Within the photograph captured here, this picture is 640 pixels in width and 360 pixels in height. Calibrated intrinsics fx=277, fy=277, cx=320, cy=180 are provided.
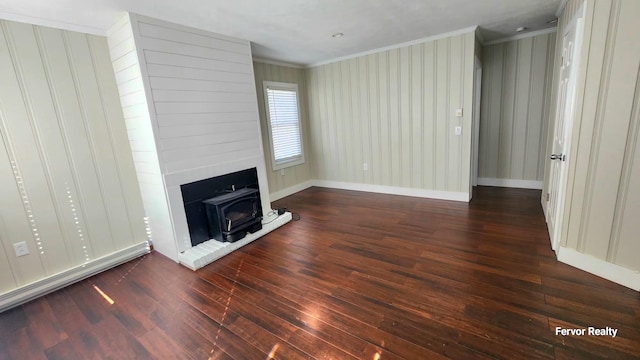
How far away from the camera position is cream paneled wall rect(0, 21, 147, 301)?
7.59 ft

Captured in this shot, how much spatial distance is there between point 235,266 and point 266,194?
1.20 meters

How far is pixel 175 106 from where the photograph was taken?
2.74 meters

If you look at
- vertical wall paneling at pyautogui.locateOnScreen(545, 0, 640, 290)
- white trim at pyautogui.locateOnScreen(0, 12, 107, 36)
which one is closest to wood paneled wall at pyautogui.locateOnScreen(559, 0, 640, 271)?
vertical wall paneling at pyautogui.locateOnScreen(545, 0, 640, 290)

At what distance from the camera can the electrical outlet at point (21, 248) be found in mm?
2373

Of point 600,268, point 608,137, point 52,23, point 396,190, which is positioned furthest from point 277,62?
point 600,268

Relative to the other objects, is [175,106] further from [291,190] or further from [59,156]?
[291,190]

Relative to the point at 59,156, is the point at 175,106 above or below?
above

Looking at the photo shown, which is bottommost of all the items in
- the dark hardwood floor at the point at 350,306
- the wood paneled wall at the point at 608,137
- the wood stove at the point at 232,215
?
the dark hardwood floor at the point at 350,306

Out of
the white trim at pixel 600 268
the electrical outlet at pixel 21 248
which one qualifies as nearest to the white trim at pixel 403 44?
the white trim at pixel 600 268

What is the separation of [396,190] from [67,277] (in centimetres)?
440

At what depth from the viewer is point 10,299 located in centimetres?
233

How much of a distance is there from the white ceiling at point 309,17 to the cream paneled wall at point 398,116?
39 cm

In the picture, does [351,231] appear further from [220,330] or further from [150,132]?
[150,132]

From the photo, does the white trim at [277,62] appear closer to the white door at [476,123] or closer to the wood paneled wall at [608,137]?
the white door at [476,123]
